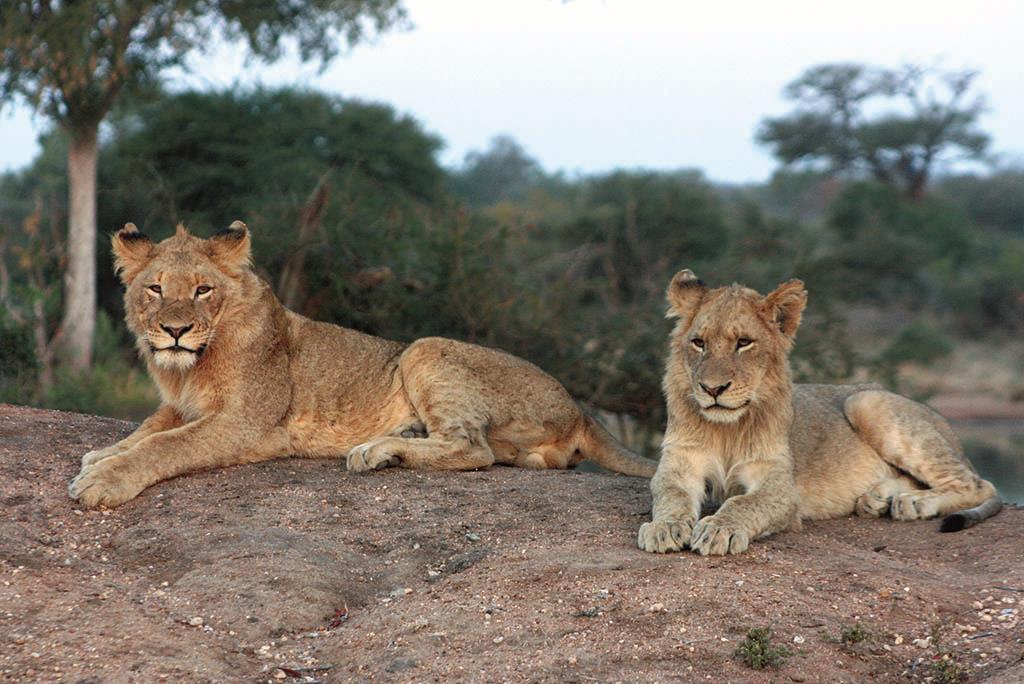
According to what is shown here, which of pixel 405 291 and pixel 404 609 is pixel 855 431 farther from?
pixel 405 291

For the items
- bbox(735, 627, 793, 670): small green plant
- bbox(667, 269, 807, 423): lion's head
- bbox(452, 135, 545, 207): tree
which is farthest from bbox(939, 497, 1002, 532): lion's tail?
bbox(452, 135, 545, 207): tree

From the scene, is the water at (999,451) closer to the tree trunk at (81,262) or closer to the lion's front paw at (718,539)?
the lion's front paw at (718,539)

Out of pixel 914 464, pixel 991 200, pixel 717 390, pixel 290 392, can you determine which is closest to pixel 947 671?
pixel 717 390

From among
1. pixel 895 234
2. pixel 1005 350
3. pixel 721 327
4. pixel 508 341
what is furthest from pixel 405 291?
pixel 895 234

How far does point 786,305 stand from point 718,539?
1117 mm

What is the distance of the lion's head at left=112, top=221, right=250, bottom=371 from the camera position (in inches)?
224

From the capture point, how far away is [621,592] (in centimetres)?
422

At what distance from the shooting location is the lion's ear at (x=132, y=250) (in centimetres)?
589

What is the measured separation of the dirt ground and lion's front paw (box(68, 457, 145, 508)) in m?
0.05

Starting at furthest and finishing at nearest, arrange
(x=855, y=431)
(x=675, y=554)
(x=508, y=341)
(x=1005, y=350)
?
(x=1005, y=350) → (x=508, y=341) → (x=855, y=431) → (x=675, y=554)

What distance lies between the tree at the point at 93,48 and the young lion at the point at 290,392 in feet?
22.9

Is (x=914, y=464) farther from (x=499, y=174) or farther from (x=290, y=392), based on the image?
(x=499, y=174)

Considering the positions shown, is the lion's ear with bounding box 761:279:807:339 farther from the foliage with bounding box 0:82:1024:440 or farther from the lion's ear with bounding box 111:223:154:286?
the foliage with bounding box 0:82:1024:440

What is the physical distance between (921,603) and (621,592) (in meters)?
1.01
